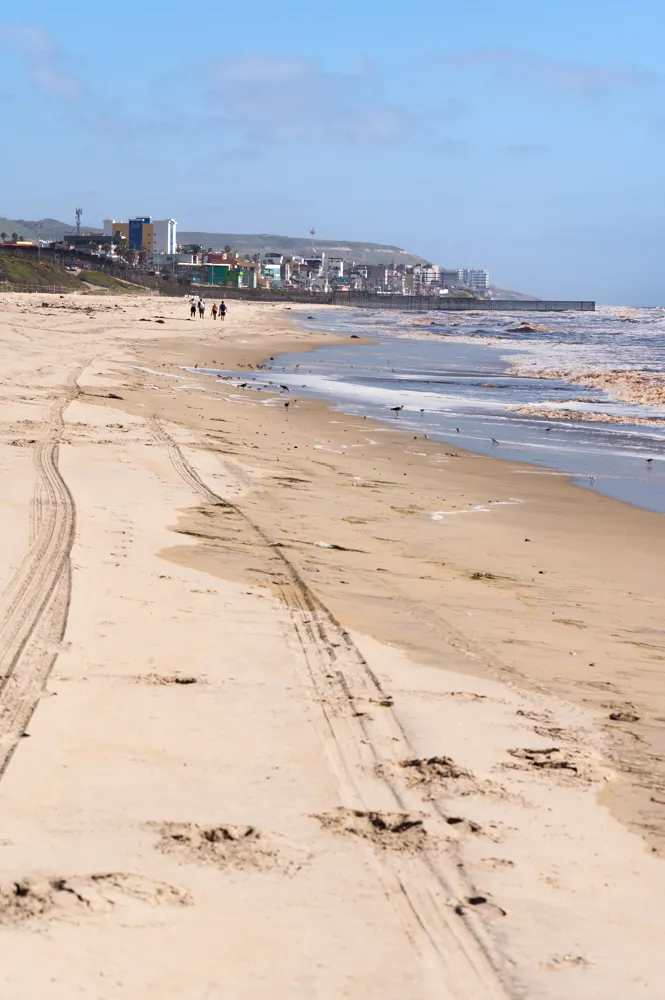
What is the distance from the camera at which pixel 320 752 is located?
4.52 m

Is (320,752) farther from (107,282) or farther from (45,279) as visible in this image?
(107,282)

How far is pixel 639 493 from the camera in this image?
1330cm

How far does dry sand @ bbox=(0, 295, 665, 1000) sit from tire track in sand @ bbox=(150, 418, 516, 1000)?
14mm

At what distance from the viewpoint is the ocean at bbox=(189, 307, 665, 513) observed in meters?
15.9

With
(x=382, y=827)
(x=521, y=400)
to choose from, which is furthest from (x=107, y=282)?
(x=382, y=827)

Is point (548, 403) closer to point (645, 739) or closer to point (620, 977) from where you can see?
point (645, 739)

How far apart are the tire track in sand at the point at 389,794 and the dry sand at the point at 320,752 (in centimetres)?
1

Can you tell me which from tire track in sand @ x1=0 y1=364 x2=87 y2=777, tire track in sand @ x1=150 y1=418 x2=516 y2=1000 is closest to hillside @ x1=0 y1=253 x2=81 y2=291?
tire track in sand @ x1=0 y1=364 x2=87 y2=777

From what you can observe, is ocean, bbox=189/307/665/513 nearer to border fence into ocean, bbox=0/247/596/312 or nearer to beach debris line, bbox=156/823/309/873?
beach debris line, bbox=156/823/309/873

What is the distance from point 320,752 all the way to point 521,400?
2137 centimetres

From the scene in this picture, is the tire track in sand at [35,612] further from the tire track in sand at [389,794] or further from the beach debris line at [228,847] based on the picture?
the tire track in sand at [389,794]

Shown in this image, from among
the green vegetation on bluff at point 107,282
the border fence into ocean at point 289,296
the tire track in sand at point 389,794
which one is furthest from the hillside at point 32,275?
the tire track in sand at point 389,794

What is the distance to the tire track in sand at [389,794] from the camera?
3.10 m

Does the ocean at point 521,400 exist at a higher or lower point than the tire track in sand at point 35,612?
higher
